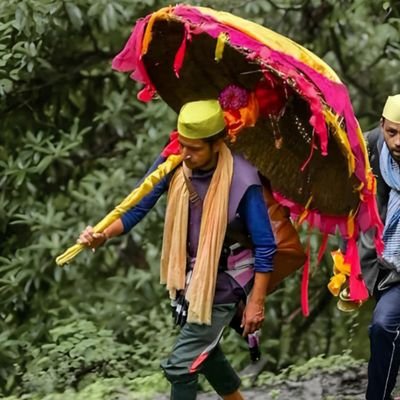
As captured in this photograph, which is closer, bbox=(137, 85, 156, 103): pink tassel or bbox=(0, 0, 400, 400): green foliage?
bbox=(137, 85, 156, 103): pink tassel

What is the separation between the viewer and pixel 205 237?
4.46 m

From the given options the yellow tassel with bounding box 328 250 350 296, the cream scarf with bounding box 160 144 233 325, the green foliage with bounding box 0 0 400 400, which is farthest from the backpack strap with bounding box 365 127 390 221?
the green foliage with bounding box 0 0 400 400

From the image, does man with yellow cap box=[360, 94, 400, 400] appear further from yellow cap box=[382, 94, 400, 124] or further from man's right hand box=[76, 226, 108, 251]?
man's right hand box=[76, 226, 108, 251]

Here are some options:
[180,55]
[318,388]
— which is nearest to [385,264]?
[180,55]

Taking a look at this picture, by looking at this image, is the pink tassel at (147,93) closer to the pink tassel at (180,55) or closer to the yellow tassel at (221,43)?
the pink tassel at (180,55)

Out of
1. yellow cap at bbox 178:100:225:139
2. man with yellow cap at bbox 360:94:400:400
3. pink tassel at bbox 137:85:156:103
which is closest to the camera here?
yellow cap at bbox 178:100:225:139

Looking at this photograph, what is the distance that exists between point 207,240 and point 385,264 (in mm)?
854

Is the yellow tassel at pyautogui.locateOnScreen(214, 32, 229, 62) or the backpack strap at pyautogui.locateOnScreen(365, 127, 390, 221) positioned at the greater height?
the yellow tassel at pyautogui.locateOnScreen(214, 32, 229, 62)

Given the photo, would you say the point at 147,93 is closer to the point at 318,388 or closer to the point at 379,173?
the point at 379,173

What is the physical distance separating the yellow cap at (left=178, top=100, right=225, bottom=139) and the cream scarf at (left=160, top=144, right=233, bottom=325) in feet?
0.41

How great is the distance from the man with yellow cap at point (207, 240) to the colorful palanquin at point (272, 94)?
0.47ft

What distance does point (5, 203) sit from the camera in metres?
7.26

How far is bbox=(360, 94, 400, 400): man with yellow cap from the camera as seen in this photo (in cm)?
471

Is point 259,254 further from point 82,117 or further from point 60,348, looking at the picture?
point 82,117
